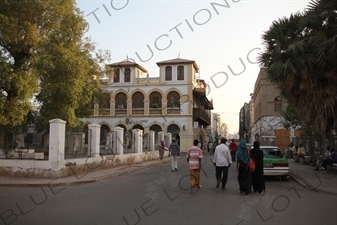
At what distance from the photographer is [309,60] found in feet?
50.5

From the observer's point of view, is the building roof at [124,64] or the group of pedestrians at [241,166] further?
the building roof at [124,64]

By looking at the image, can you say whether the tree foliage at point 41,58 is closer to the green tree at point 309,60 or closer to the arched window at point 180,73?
the green tree at point 309,60

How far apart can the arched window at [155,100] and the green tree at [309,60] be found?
28.5 metres

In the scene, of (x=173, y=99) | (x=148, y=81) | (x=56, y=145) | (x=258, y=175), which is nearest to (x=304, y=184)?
(x=258, y=175)

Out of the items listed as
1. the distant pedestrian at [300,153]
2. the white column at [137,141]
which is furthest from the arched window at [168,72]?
the distant pedestrian at [300,153]

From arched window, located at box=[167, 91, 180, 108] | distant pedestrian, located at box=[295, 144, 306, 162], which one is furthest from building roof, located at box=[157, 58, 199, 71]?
distant pedestrian, located at box=[295, 144, 306, 162]

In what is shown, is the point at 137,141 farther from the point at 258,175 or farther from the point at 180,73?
the point at 180,73

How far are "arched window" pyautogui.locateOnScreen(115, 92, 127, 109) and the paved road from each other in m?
34.3

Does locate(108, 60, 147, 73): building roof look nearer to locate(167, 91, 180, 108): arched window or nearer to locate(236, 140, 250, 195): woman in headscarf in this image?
locate(167, 91, 180, 108): arched window

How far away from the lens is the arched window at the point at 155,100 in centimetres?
4562

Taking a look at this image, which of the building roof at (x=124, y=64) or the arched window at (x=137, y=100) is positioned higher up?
the building roof at (x=124, y=64)

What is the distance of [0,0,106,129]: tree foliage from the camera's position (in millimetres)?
17812

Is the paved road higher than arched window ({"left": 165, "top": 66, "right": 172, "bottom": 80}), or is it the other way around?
arched window ({"left": 165, "top": 66, "right": 172, "bottom": 80})

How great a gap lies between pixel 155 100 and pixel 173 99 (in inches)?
95.0
